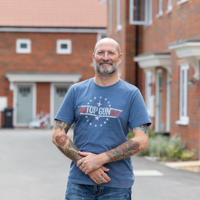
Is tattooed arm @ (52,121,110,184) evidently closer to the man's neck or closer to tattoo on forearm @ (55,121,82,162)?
tattoo on forearm @ (55,121,82,162)

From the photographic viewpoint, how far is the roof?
4212cm

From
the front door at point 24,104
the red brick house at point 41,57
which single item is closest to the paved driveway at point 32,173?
the red brick house at point 41,57

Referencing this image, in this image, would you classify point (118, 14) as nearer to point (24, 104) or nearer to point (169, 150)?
point (24, 104)

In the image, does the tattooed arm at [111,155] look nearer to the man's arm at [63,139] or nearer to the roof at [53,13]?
the man's arm at [63,139]

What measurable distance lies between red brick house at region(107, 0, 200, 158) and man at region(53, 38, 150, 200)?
12.1 metres

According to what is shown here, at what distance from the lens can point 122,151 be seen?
15.1 ft

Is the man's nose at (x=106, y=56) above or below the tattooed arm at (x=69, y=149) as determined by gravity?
above

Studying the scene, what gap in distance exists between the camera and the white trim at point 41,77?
40781 mm

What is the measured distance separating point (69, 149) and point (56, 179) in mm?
8403

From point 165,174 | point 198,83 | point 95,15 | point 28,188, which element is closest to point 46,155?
point 198,83

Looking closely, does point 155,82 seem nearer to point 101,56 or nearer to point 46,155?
point 46,155

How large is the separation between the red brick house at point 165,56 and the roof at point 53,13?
30.2ft

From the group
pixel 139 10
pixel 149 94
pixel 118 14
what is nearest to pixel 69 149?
pixel 149 94

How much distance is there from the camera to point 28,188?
1165 centimetres
